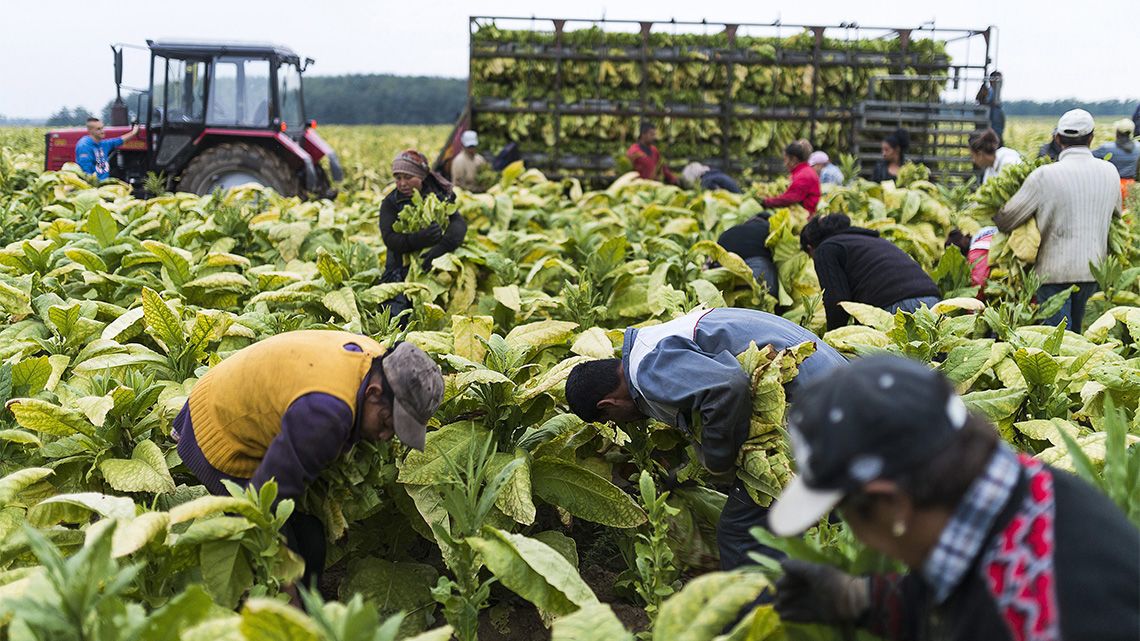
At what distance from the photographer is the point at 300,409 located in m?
2.61

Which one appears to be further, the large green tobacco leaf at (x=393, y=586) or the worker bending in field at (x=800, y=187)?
the worker bending in field at (x=800, y=187)

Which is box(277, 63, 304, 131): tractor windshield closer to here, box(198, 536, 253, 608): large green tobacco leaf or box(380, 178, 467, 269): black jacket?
box(380, 178, 467, 269): black jacket

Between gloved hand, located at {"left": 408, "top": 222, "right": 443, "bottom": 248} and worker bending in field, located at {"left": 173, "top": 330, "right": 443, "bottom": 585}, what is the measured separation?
8.23 feet

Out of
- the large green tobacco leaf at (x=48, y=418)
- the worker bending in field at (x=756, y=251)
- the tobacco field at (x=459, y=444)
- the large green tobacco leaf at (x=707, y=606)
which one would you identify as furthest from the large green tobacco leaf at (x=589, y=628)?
the worker bending in field at (x=756, y=251)

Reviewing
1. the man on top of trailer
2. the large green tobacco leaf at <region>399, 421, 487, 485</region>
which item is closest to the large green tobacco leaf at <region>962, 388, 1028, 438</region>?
the large green tobacco leaf at <region>399, 421, 487, 485</region>

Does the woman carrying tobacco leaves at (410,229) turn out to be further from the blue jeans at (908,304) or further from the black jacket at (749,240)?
the blue jeans at (908,304)

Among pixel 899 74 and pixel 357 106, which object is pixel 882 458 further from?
pixel 357 106

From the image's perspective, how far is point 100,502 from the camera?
261 cm

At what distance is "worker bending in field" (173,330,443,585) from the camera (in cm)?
260

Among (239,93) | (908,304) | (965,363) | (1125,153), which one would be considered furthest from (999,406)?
(239,93)

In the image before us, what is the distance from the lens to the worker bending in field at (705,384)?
9.47 feet

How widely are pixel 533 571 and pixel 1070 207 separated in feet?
12.0

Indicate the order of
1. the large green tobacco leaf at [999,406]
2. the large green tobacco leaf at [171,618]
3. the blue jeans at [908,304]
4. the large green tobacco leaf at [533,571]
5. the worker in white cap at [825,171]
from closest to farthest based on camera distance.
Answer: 1. the large green tobacco leaf at [171,618]
2. the large green tobacco leaf at [533,571]
3. the large green tobacco leaf at [999,406]
4. the blue jeans at [908,304]
5. the worker in white cap at [825,171]

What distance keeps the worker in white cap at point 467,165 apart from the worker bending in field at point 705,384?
Result: 7400 millimetres
